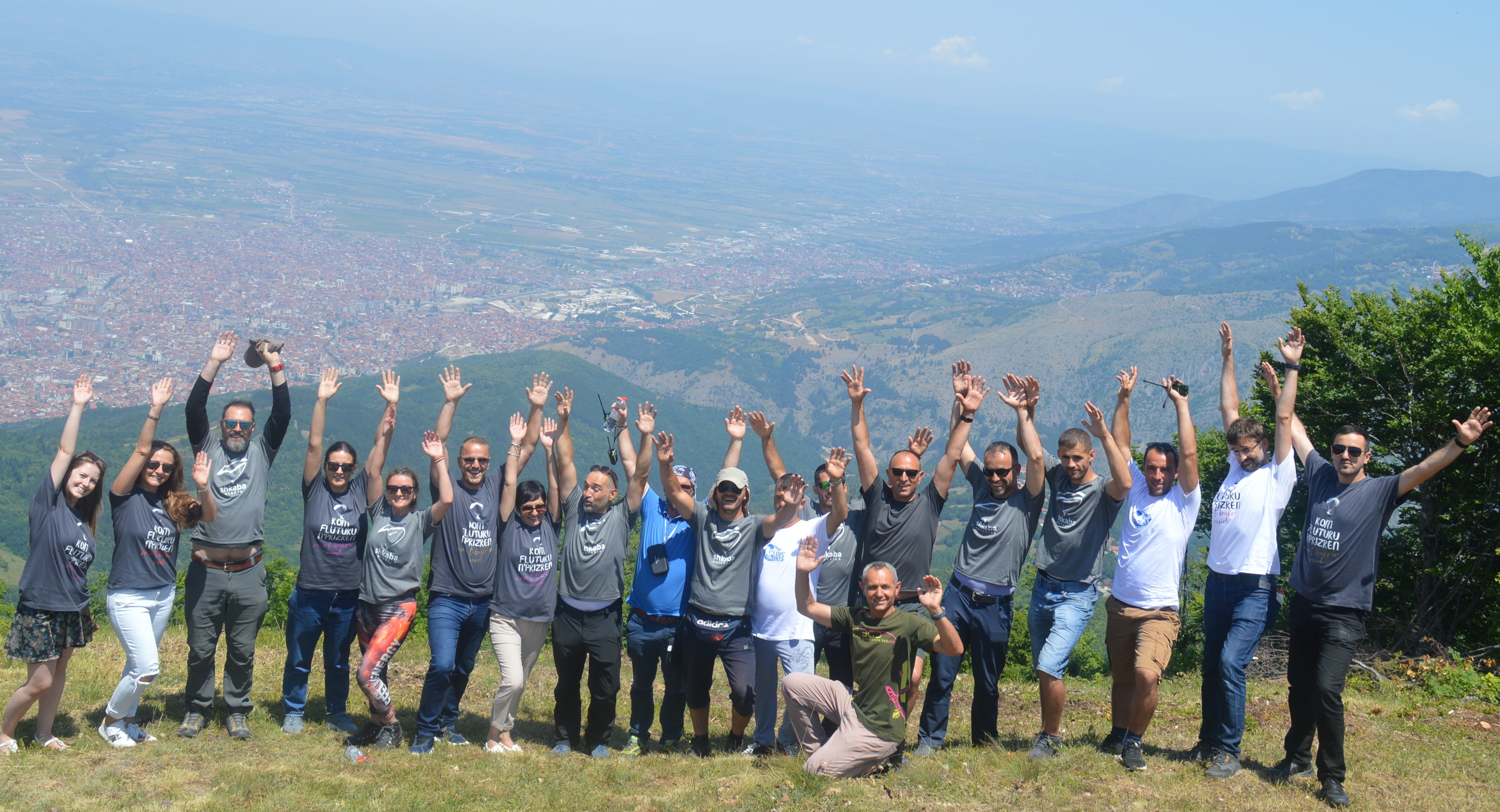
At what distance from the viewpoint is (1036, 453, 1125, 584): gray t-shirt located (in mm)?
6730

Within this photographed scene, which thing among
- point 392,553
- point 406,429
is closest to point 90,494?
point 392,553

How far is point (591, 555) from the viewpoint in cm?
736

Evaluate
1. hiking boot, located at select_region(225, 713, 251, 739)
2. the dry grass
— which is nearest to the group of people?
hiking boot, located at select_region(225, 713, 251, 739)

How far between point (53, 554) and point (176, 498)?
0.79m

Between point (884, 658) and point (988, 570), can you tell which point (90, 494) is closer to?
point (884, 658)

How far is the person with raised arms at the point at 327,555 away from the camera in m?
7.32

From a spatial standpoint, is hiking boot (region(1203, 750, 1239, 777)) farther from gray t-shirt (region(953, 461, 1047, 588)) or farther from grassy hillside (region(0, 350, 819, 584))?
grassy hillside (region(0, 350, 819, 584))

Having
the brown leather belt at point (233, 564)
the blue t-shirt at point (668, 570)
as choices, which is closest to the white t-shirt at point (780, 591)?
the blue t-shirt at point (668, 570)

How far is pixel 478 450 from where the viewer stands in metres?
7.42

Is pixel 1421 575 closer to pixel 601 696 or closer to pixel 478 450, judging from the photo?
pixel 601 696

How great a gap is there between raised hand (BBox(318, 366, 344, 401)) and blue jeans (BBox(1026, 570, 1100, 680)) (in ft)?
18.2

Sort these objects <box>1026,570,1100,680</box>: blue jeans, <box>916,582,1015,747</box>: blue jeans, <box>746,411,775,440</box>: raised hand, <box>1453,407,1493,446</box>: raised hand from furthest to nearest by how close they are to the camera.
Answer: <box>746,411,775,440</box>: raised hand
<box>916,582,1015,747</box>: blue jeans
<box>1026,570,1100,680</box>: blue jeans
<box>1453,407,1493,446</box>: raised hand

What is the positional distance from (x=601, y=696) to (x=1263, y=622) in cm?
480

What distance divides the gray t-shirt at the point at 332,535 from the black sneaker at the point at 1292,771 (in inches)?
264
